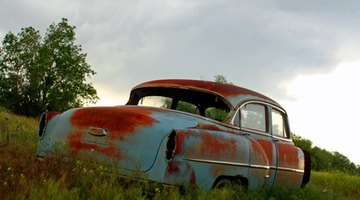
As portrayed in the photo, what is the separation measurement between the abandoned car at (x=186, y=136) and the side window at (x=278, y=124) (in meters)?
0.02

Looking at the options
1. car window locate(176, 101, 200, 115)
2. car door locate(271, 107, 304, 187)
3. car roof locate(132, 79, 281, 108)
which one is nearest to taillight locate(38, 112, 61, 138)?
car roof locate(132, 79, 281, 108)

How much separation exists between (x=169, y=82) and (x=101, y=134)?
1962 millimetres

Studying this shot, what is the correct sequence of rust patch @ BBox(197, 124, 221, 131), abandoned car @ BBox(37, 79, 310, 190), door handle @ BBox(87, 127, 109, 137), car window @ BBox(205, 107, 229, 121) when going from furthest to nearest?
car window @ BBox(205, 107, 229, 121)
rust patch @ BBox(197, 124, 221, 131)
door handle @ BBox(87, 127, 109, 137)
abandoned car @ BBox(37, 79, 310, 190)

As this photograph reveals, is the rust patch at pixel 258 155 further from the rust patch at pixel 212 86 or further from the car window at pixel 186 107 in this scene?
the car window at pixel 186 107

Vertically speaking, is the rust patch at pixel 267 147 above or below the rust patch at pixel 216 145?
above

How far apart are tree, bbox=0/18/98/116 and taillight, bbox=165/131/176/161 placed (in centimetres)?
4675

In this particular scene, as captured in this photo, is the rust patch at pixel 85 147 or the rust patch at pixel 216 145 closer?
the rust patch at pixel 216 145

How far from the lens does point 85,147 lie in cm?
624

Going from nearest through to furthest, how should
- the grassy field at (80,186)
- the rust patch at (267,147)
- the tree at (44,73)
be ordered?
1. the grassy field at (80,186)
2. the rust patch at (267,147)
3. the tree at (44,73)

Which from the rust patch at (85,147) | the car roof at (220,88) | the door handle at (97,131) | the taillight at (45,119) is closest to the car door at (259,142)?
the car roof at (220,88)

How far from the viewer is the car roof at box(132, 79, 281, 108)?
7.13 m

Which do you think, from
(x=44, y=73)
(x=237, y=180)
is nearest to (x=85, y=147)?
(x=237, y=180)

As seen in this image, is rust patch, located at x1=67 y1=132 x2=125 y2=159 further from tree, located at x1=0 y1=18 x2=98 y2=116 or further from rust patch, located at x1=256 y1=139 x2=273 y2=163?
tree, located at x1=0 y1=18 x2=98 y2=116

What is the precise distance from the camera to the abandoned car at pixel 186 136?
18.6 feet
